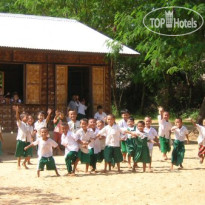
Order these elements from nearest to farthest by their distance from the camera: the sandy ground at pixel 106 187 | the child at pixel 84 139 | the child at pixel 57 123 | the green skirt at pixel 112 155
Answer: the sandy ground at pixel 106 187 → the child at pixel 84 139 → the green skirt at pixel 112 155 → the child at pixel 57 123

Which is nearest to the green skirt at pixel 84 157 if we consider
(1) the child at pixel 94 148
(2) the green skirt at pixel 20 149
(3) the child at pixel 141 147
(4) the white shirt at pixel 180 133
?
(1) the child at pixel 94 148

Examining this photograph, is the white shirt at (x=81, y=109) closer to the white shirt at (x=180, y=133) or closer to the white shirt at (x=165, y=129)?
the white shirt at (x=165, y=129)

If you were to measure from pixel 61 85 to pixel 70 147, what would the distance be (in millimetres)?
6378

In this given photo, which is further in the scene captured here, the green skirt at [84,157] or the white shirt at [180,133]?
the white shirt at [180,133]

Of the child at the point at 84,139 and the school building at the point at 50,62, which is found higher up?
the school building at the point at 50,62

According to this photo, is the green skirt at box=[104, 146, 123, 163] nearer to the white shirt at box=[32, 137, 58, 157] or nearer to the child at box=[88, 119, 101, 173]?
the child at box=[88, 119, 101, 173]

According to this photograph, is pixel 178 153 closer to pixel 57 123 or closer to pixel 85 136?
pixel 85 136

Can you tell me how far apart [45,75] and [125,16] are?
335cm

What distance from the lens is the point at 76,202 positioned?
26.4ft

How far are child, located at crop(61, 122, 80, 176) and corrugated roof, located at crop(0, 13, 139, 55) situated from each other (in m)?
5.07

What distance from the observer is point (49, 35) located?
18172 mm

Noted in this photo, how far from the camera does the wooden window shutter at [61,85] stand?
1733 centimetres

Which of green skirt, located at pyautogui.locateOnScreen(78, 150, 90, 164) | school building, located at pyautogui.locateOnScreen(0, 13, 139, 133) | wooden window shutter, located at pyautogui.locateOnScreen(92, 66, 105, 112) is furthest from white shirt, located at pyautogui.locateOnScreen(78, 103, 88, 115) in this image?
green skirt, located at pyautogui.locateOnScreen(78, 150, 90, 164)

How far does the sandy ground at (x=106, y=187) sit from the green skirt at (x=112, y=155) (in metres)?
0.28
